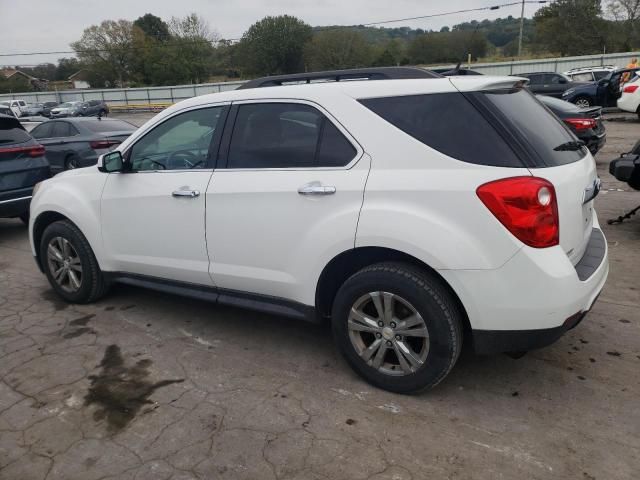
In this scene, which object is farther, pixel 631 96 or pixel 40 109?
pixel 40 109

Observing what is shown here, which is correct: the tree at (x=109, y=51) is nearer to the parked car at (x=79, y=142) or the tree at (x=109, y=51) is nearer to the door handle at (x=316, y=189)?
the parked car at (x=79, y=142)

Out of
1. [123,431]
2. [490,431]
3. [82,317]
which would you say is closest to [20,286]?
[82,317]

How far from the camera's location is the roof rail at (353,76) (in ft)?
10.6

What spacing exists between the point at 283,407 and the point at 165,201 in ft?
5.55

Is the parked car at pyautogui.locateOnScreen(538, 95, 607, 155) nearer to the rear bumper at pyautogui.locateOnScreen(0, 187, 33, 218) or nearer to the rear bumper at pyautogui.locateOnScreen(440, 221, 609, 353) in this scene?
the rear bumper at pyautogui.locateOnScreen(440, 221, 609, 353)

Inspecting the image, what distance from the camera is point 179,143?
155 inches

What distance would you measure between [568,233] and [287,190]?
158 cm

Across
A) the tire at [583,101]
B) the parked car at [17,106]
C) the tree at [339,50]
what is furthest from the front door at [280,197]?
the tree at [339,50]

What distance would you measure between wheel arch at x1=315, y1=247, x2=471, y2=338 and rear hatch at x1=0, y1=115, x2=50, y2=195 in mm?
5464

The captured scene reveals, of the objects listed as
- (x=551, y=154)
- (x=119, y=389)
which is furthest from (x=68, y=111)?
(x=551, y=154)

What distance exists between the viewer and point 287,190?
3188 mm

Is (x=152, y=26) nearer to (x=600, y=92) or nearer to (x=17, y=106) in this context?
(x=17, y=106)

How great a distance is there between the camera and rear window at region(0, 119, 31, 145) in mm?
7023

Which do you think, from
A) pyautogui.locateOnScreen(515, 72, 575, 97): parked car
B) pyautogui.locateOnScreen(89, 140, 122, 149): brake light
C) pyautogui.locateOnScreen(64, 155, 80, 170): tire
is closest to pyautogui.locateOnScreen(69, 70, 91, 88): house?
pyautogui.locateOnScreen(515, 72, 575, 97): parked car
